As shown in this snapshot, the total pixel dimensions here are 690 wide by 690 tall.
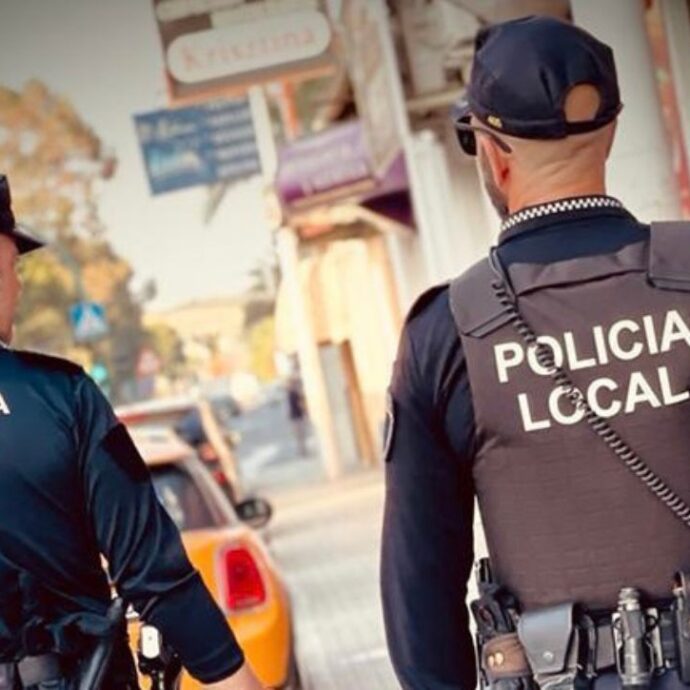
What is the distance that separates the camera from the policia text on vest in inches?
127

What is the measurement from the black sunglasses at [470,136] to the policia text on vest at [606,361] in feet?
1.00

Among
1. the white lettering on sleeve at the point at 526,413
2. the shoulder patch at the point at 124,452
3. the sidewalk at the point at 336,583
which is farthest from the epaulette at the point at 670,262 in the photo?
the sidewalk at the point at 336,583

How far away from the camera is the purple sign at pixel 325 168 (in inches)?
1062

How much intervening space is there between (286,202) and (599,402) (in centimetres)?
2610

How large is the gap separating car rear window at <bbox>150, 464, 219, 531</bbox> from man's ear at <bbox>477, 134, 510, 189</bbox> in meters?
4.90

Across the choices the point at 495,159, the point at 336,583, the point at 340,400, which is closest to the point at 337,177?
the point at 336,583

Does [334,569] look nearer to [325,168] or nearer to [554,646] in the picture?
[325,168]

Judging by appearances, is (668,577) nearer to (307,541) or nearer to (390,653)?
(390,653)

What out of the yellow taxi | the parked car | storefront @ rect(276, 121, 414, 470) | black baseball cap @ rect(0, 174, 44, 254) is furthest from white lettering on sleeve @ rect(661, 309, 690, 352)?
storefront @ rect(276, 121, 414, 470)

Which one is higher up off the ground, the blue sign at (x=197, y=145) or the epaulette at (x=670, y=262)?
the epaulette at (x=670, y=262)

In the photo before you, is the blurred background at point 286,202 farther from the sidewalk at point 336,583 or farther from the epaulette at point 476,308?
the epaulette at point 476,308

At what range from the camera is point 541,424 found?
3.26 m

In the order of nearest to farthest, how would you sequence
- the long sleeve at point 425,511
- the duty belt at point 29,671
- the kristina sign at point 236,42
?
the long sleeve at point 425,511
the duty belt at point 29,671
the kristina sign at point 236,42

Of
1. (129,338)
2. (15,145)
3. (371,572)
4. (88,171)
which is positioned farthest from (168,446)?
(129,338)
